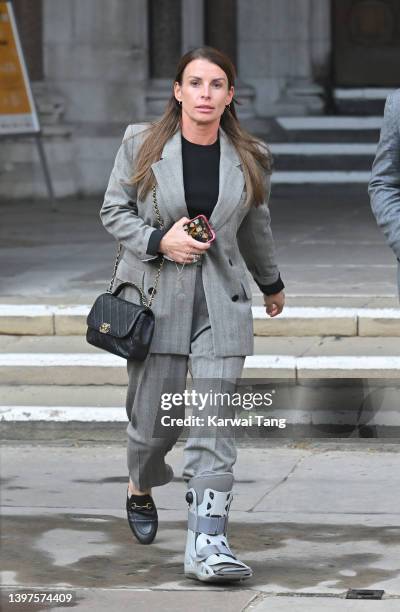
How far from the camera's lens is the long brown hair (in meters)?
5.61

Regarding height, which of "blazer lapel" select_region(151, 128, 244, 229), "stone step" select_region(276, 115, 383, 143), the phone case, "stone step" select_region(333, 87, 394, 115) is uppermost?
"blazer lapel" select_region(151, 128, 244, 229)

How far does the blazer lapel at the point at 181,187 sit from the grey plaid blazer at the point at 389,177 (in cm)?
55

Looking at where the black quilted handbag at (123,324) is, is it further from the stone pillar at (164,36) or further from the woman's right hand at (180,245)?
the stone pillar at (164,36)

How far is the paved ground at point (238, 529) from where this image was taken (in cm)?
543

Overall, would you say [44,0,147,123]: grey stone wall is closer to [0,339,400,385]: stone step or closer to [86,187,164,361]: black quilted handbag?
[0,339,400,385]: stone step

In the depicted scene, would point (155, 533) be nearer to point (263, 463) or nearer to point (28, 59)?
point (263, 463)

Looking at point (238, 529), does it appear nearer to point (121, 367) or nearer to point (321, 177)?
point (121, 367)

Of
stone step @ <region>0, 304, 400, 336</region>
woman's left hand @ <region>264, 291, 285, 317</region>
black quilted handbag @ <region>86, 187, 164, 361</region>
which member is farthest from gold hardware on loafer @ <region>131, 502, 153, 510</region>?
stone step @ <region>0, 304, 400, 336</region>

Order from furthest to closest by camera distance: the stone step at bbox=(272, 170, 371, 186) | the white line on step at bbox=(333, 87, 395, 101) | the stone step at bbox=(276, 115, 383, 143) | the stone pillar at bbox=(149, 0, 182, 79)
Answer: the white line on step at bbox=(333, 87, 395, 101) < the stone pillar at bbox=(149, 0, 182, 79) < the stone step at bbox=(276, 115, 383, 143) < the stone step at bbox=(272, 170, 371, 186)

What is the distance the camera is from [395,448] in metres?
7.64

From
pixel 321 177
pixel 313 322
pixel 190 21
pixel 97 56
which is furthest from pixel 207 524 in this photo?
pixel 190 21

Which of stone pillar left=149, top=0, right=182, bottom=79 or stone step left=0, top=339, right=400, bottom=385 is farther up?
stone pillar left=149, top=0, right=182, bottom=79

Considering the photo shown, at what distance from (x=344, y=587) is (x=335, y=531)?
0.77 metres

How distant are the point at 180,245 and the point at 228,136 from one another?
50 cm
